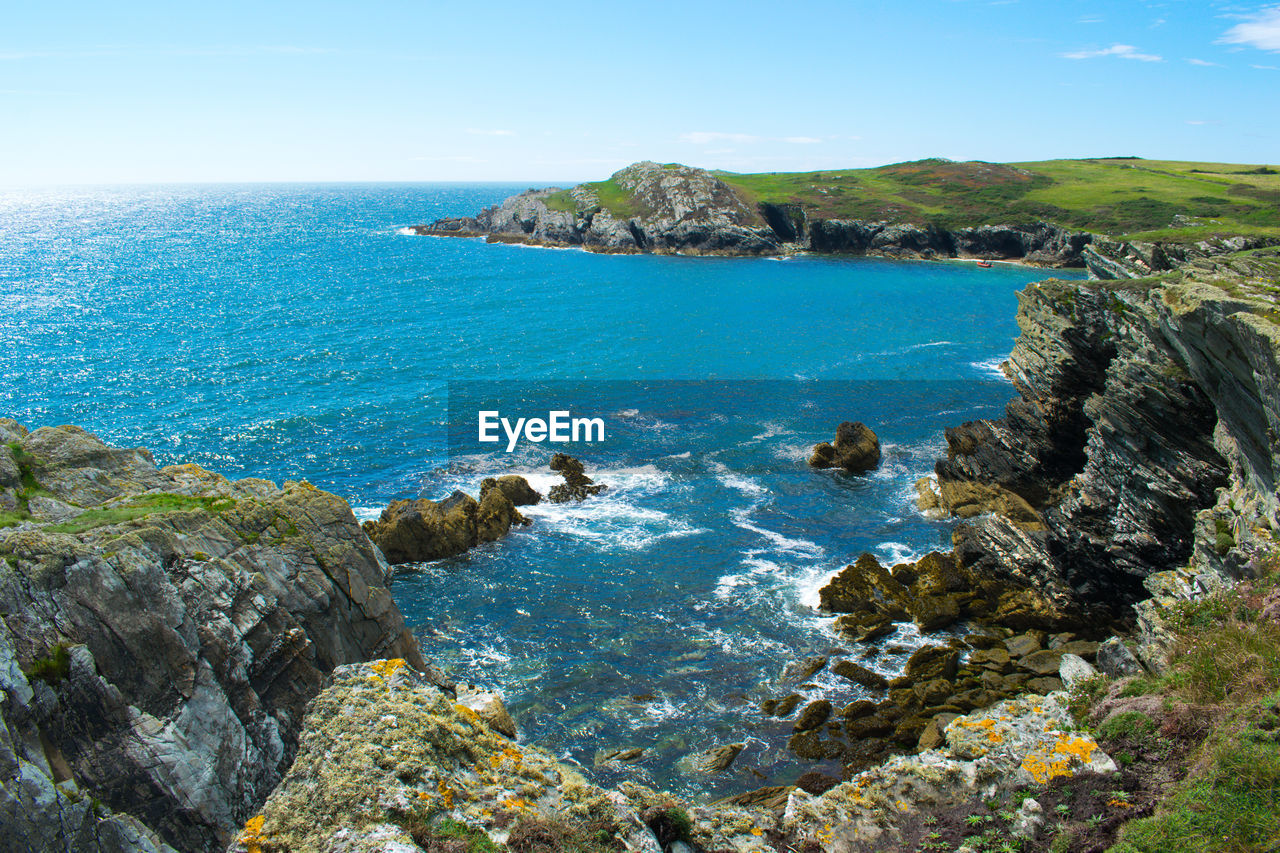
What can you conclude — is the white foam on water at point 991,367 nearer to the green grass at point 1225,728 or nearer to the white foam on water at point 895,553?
the white foam on water at point 895,553

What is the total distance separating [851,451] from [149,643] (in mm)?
42345

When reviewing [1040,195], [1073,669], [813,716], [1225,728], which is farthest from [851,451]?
[1040,195]

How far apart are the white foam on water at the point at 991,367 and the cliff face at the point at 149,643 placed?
65899mm

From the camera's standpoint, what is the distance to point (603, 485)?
48.1 m

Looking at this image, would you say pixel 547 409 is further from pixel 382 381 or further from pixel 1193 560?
pixel 1193 560

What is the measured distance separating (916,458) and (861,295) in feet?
212

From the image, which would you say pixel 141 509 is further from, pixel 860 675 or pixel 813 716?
pixel 860 675

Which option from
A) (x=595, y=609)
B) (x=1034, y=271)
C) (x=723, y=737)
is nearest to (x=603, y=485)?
(x=595, y=609)

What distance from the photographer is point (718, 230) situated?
153 metres

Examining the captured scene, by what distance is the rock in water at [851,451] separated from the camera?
164ft

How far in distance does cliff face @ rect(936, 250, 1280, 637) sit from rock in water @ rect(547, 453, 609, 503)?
2220 centimetres

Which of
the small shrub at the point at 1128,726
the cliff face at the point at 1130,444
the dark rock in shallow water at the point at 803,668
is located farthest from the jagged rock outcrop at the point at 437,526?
the small shrub at the point at 1128,726

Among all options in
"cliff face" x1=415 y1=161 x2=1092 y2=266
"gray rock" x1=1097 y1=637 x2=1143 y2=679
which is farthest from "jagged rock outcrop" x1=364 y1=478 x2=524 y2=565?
"cliff face" x1=415 y1=161 x2=1092 y2=266

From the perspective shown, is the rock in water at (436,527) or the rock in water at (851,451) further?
the rock in water at (851,451)
